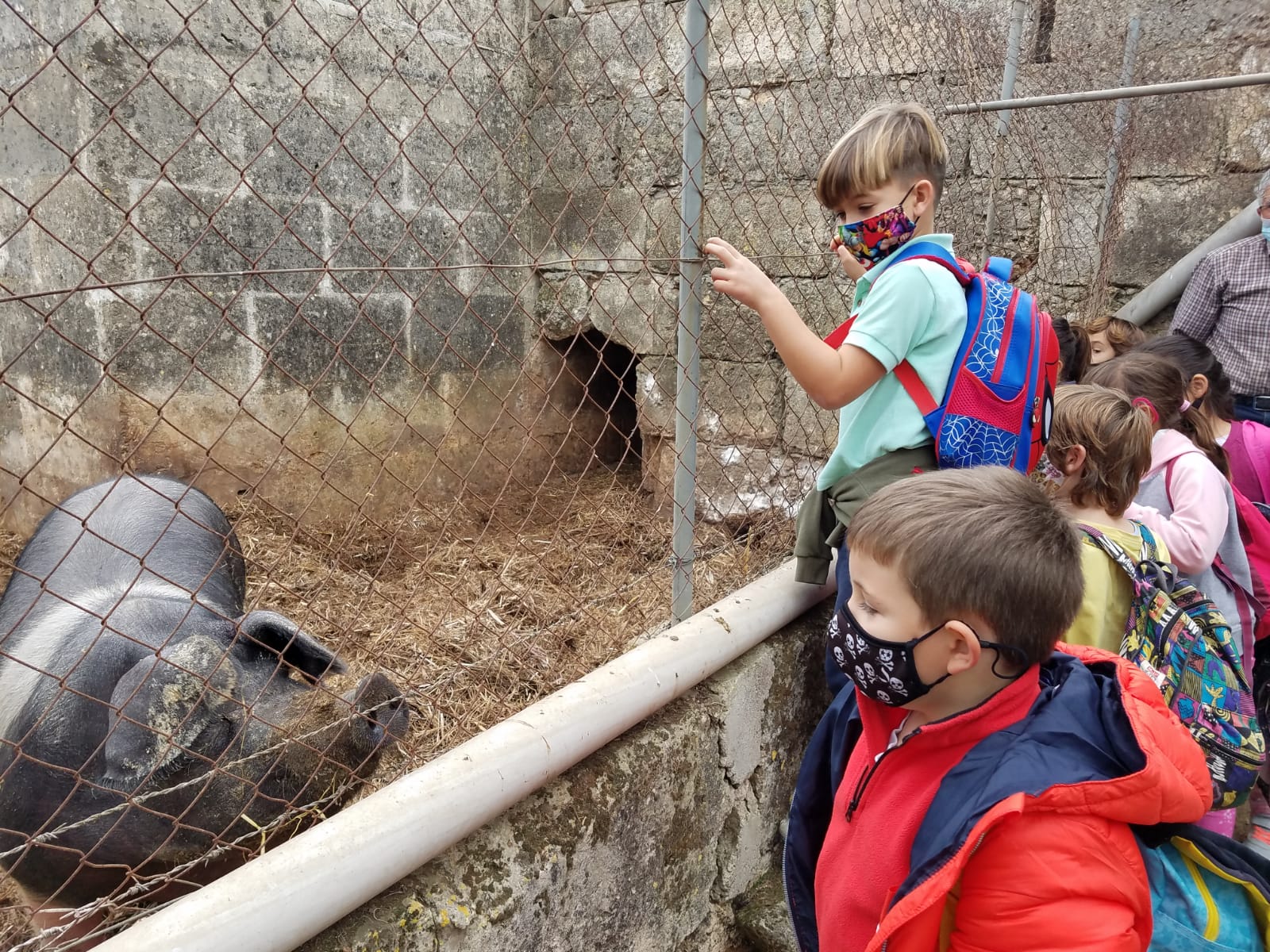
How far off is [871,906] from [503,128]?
4.59m

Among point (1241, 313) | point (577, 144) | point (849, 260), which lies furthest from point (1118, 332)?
point (577, 144)

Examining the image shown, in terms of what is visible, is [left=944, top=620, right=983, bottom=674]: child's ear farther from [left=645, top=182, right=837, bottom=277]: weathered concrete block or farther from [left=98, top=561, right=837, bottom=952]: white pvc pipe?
[left=645, top=182, right=837, bottom=277]: weathered concrete block

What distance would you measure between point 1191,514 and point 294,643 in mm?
2293

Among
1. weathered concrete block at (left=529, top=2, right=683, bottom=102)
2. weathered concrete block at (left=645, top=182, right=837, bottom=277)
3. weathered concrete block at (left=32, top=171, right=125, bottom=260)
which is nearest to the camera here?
weathered concrete block at (left=32, top=171, right=125, bottom=260)

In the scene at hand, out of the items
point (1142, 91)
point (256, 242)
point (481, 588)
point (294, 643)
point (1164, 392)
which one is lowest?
point (481, 588)

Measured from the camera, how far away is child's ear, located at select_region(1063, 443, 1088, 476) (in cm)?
201

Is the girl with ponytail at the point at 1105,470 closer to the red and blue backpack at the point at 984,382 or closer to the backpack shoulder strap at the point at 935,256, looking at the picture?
the red and blue backpack at the point at 984,382

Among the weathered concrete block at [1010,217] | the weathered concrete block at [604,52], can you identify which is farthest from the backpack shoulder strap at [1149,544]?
the weathered concrete block at [604,52]

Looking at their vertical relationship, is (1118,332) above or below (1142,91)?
below

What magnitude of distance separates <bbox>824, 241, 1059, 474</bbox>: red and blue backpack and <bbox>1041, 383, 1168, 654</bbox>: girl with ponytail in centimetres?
27

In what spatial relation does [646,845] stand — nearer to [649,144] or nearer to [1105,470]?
[1105,470]

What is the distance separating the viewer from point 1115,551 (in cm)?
179

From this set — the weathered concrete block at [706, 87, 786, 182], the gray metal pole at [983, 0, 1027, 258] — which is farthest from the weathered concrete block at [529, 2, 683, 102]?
the gray metal pole at [983, 0, 1027, 258]

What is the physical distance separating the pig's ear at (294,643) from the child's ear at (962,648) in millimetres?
1473
